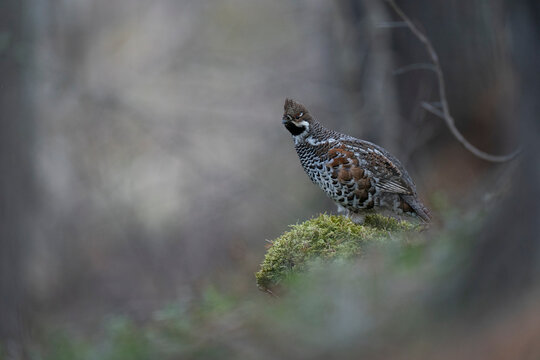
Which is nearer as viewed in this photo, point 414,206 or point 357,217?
point 414,206

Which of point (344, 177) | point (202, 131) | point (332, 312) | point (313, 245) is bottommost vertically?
point (332, 312)

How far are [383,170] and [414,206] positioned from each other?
462mm

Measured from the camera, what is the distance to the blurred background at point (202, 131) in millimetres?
8289

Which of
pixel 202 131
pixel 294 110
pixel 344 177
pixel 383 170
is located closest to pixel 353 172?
pixel 344 177

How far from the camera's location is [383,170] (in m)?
5.79

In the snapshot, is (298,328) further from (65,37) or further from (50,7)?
(65,37)

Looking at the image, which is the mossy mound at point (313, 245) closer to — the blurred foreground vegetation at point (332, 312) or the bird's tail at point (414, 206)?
the blurred foreground vegetation at point (332, 312)

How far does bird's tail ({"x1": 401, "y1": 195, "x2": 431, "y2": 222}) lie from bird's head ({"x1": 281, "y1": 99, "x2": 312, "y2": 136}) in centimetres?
116

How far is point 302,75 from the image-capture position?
1875 cm

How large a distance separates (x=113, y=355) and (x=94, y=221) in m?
10.5

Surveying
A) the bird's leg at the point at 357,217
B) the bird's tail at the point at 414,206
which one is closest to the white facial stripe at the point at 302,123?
the bird's leg at the point at 357,217

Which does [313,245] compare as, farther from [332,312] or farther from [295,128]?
[332,312]

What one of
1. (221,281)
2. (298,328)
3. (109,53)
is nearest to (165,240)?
(221,281)

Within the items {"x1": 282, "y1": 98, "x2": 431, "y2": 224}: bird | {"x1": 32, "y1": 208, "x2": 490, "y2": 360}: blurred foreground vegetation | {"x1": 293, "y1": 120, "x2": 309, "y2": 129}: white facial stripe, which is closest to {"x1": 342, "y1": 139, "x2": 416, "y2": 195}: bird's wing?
{"x1": 282, "y1": 98, "x2": 431, "y2": 224}: bird
